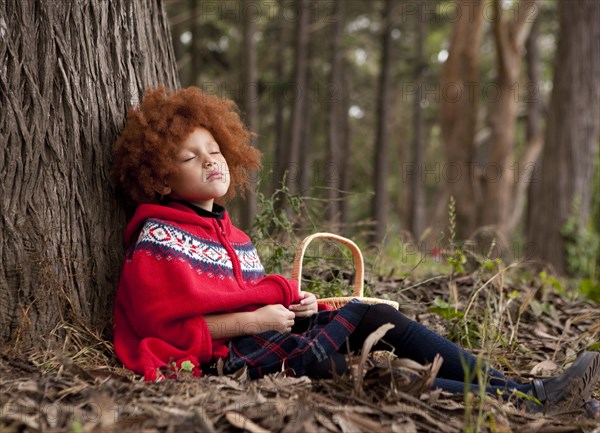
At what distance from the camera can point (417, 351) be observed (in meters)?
2.79

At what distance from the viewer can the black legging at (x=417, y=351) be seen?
8.83 feet

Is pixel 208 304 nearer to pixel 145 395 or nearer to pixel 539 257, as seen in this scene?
pixel 145 395

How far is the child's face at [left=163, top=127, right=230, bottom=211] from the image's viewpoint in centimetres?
301

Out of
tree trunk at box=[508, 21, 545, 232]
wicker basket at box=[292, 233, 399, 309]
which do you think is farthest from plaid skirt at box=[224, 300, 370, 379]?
tree trunk at box=[508, 21, 545, 232]

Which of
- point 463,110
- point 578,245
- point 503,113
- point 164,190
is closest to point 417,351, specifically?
point 164,190

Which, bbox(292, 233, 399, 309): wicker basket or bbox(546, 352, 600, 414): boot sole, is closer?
bbox(546, 352, 600, 414): boot sole

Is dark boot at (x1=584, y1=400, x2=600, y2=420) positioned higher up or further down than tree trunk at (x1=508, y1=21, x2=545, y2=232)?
further down

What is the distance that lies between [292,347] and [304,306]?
26cm

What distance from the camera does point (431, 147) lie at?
97.6 feet

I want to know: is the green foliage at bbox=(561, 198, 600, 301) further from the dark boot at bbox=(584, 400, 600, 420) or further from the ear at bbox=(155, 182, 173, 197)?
the ear at bbox=(155, 182, 173, 197)

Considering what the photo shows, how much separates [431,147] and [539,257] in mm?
22332

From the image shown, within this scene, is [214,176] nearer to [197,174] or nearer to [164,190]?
[197,174]

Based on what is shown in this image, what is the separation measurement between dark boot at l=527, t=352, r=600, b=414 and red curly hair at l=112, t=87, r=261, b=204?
180 centimetres

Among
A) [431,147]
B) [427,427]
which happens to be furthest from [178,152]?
[431,147]
